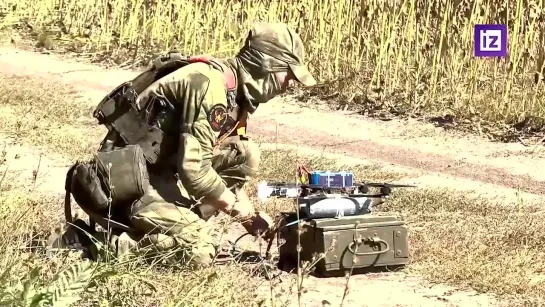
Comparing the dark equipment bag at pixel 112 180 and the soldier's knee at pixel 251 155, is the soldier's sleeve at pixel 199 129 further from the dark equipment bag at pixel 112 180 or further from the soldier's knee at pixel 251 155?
the soldier's knee at pixel 251 155

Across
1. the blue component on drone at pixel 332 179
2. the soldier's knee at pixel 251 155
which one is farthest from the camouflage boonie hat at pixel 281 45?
the soldier's knee at pixel 251 155

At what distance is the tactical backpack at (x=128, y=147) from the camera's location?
Answer: 408 cm

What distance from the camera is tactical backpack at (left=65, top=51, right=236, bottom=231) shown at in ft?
13.4

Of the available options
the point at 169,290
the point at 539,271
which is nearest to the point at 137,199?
the point at 169,290

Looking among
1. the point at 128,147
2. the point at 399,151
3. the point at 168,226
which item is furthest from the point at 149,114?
the point at 399,151

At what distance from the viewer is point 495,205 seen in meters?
5.84

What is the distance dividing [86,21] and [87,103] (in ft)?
13.6

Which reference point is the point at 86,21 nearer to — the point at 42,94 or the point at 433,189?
the point at 42,94

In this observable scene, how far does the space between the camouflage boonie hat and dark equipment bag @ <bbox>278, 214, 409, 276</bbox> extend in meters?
0.70

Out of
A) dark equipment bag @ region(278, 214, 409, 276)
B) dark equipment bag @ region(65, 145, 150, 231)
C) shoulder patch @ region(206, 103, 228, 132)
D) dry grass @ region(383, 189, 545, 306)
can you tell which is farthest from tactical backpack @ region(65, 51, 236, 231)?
dry grass @ region(383, 189, 545, 306)

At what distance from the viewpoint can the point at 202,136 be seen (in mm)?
3953

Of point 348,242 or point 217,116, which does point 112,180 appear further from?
point 348,242
